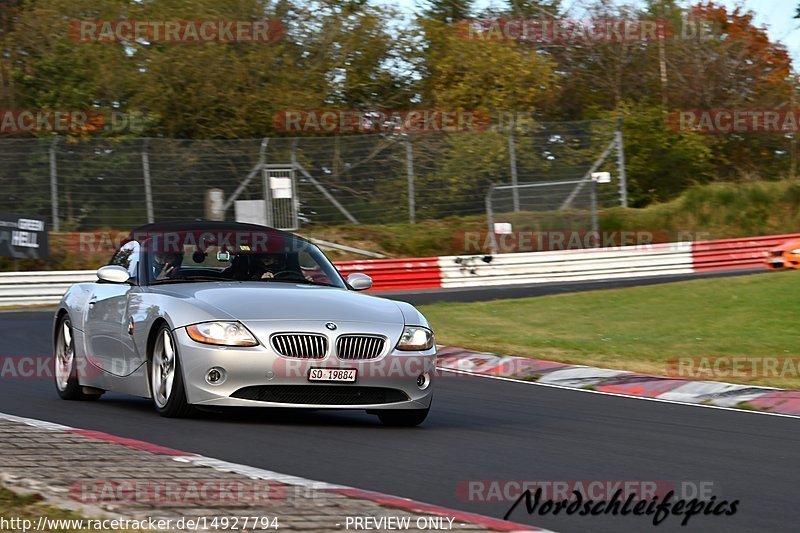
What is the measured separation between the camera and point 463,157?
100ft

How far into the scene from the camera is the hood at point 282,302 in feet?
26.4

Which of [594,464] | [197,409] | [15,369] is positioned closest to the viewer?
[594,464]

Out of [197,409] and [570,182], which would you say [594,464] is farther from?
[570,182]

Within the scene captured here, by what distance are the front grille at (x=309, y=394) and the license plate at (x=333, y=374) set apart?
60 millimetres

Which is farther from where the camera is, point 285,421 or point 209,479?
point 285,421

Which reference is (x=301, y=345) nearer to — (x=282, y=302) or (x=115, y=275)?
(x=282, y=302)

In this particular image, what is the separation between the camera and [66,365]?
10.1 m

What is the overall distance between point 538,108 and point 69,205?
2142cm

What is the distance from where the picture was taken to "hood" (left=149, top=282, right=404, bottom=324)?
8.05 m

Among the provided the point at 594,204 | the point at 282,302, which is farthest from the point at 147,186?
the point at 282,302

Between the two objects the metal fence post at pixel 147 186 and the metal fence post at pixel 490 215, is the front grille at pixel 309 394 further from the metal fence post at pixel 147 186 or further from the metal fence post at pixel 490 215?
the metal fence post at pixel 490 215

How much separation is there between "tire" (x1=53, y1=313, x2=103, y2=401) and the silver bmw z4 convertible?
0.08 metres

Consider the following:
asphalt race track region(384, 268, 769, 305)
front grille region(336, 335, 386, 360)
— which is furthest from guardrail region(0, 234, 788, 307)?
front grille region(336, 335, 386, 360)

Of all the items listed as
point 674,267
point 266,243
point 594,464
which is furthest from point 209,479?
point 674,267
